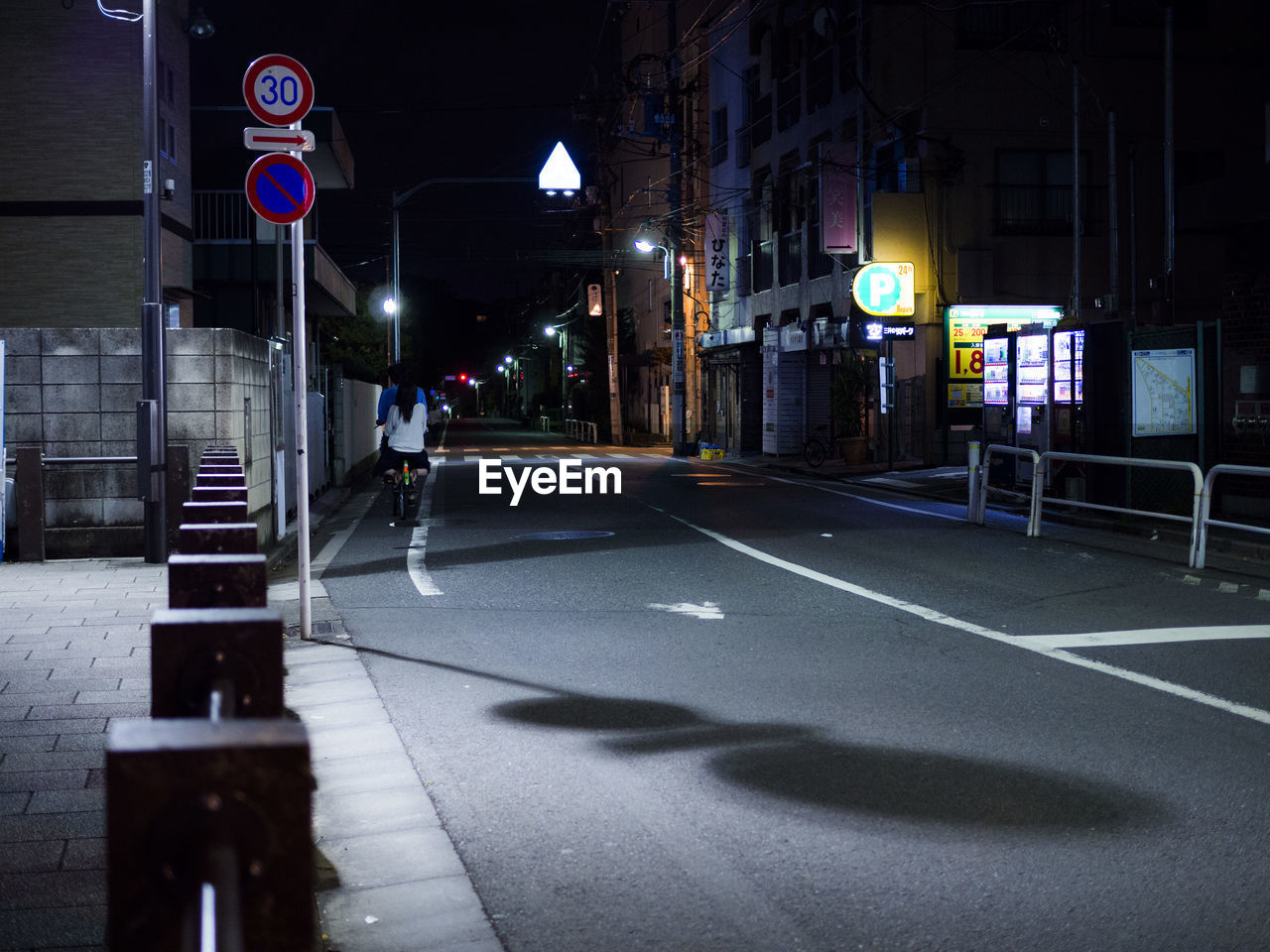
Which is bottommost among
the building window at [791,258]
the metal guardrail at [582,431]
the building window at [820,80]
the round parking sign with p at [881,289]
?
the metal guardrail at [582,431]

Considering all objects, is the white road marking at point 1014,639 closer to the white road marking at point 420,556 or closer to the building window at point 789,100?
the white road marking at point 420,556

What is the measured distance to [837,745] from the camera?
20.1 ft

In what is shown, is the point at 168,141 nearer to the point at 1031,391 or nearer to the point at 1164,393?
the point at 1031,391

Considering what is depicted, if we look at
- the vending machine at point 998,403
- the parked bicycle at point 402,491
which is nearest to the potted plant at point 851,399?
the vending machine at point 998,403

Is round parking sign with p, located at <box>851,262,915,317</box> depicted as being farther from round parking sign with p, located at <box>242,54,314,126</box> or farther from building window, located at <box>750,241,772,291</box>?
round parking sign with p, located at <box>242,54,314,126</box>

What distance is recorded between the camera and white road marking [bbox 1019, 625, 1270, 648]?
28.4 ft

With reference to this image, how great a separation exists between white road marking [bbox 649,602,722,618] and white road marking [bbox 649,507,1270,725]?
1.38 meters

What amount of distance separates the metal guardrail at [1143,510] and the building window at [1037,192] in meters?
11.8

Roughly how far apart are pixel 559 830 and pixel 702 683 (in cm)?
261

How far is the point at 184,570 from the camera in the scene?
133 inches

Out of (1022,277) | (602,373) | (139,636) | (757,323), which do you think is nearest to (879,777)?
(139,636)

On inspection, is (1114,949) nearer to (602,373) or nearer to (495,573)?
(495,573)

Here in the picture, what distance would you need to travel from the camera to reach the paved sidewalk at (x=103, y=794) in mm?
4016
